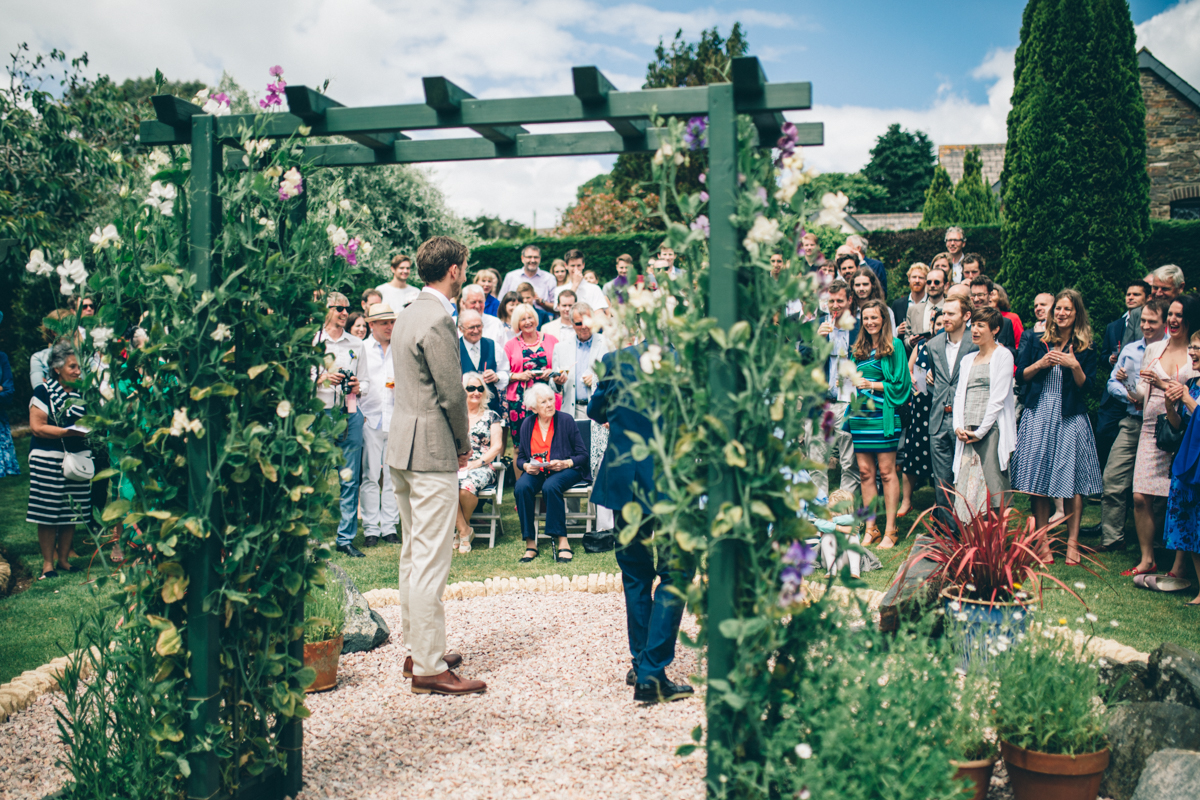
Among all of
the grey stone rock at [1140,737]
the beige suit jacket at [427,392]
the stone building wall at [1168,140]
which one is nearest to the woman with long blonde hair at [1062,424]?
the grey stone rock at [1140,737]

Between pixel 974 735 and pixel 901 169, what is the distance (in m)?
53.5

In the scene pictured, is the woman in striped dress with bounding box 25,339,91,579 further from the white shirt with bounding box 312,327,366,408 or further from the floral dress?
the floral dress

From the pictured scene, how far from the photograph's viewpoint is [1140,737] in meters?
2.98

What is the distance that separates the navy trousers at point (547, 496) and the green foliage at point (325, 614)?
266 cm

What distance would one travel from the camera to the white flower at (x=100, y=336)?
8.82 ft

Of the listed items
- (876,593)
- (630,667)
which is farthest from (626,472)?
(876,593)

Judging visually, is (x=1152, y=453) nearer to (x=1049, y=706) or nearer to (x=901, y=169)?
(x=1049, y=706)

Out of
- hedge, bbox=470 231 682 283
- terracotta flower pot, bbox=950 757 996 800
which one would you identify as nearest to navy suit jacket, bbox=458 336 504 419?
terracotta flower pot, bbox=950 757 996 800

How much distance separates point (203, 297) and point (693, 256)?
168 centimetres

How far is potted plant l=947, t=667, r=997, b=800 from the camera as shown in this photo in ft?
9.36

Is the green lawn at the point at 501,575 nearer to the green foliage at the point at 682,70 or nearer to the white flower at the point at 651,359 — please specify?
the white flower at the point at 651,359

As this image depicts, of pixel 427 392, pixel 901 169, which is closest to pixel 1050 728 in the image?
pixel 427 392

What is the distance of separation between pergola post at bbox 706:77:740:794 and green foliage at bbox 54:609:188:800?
185 centimetres

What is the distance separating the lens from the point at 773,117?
2.79 meters
